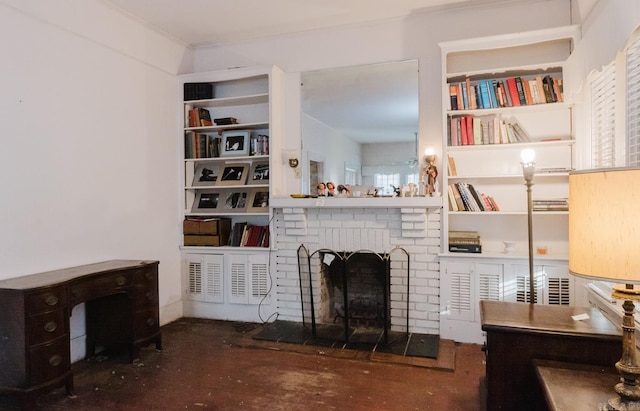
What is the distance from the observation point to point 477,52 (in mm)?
3621

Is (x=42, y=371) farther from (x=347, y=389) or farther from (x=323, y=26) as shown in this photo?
(x=323, y=26)

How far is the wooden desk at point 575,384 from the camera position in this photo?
54.5 inches

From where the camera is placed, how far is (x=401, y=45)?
3.80 m

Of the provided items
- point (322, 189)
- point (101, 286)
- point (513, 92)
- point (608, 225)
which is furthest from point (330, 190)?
point (608, 225)

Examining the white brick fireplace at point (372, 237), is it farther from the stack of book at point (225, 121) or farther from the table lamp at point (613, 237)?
the table lamp at point (613, 237)

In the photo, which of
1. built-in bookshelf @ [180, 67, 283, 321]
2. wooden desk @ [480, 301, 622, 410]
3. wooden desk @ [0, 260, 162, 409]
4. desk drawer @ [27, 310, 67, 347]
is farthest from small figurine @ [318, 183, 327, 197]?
desk drawer @ [27, 310, 67, 347]

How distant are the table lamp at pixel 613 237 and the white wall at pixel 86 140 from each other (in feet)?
10.5

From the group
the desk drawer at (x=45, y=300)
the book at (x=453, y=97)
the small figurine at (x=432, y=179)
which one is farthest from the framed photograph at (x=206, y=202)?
the book at (x=453, y=97)

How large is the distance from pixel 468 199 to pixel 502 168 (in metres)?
0.42

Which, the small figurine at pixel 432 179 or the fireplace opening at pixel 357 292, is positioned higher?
the small figurine at pixel 432 179

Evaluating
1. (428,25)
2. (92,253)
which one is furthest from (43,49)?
(428,25)

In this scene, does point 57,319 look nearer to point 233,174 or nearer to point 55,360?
point 55,360

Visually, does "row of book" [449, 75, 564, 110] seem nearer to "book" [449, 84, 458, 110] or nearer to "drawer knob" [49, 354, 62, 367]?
"book" [449, 84, 458, 110]

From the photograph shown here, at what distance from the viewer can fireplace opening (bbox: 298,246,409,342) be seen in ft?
12.3
